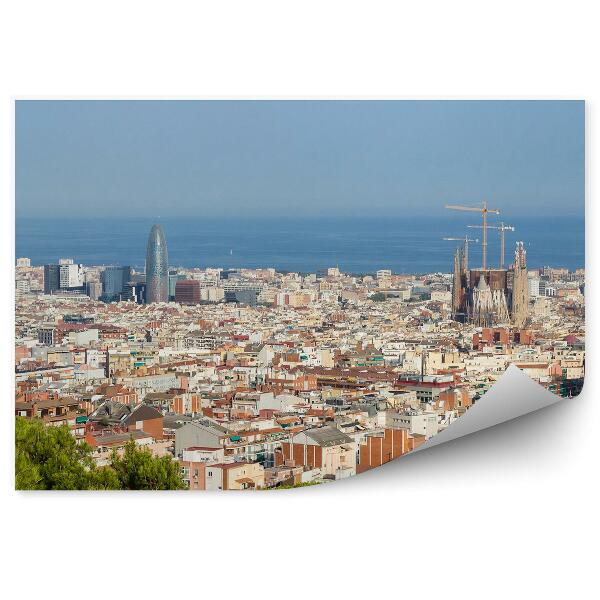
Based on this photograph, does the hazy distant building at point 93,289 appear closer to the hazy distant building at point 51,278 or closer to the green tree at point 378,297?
the hazy distant building at point 51,278

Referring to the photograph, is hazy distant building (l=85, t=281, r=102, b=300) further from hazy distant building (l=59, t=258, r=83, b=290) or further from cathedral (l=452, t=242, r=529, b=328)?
cathedral (l=452, t=242, r=529, b=328)

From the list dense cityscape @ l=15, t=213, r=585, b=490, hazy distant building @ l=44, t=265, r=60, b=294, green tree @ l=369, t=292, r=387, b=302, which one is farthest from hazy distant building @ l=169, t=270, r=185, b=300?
green tree @ l=369, t=292, r=387, b=302

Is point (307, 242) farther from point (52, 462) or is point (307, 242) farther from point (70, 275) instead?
point (52, 462)

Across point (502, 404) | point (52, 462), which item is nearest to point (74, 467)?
point (52, 462)

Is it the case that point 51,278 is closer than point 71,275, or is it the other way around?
point 51,278

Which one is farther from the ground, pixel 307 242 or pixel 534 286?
pixel 307 242

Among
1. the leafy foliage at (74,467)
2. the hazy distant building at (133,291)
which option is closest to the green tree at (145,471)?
the leafy foliage at (74,467)

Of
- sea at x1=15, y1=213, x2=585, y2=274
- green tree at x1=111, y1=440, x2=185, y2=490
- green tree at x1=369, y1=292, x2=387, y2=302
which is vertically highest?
sea at x1=15, y1=213, x2=585, y2=274

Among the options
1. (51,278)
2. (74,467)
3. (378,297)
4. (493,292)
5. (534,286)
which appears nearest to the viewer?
(74,467)
